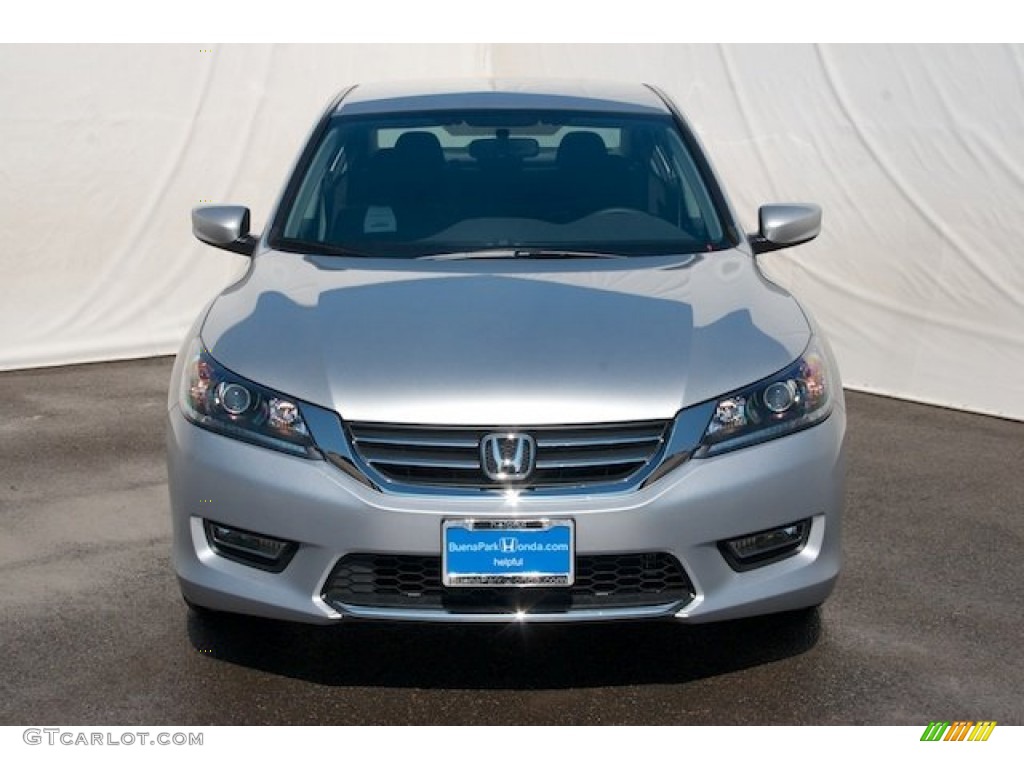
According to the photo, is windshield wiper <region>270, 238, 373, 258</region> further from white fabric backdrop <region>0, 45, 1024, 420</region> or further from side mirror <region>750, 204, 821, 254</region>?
white fabric backdrop <region>0, 45, 1024, 420</region>

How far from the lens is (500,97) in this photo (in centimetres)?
551

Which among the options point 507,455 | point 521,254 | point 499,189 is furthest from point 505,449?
point 499,189

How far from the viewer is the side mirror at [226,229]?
16.6 feet

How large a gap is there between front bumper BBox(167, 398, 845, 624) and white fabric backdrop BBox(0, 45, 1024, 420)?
438 cm

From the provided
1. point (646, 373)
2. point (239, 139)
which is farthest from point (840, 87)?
point (646, 373)

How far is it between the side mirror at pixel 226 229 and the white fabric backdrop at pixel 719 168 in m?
2.90

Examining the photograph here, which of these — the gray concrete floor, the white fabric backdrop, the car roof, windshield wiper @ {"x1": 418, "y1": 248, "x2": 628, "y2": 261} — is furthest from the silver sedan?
the white fabric backdrop

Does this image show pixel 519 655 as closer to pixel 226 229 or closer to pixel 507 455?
pixel 507 455

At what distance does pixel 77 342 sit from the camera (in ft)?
31.4

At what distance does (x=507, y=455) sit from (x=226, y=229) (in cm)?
187

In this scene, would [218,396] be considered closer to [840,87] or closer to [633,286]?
[633,286]

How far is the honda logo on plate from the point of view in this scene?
3600 millimetres
